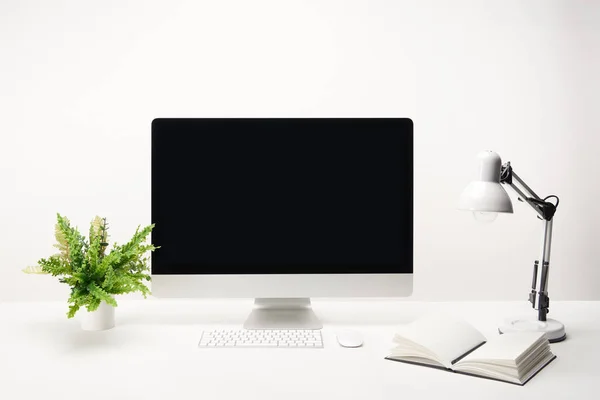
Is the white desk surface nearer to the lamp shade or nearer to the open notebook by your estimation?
the open notebook

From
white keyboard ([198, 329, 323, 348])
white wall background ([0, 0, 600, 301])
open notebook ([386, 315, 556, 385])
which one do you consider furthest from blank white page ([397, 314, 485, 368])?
white wall background ([0, 0, 600, 301])

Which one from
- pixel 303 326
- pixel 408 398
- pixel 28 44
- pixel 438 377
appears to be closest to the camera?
pixel 408 398

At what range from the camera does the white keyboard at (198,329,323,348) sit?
126 centimetres

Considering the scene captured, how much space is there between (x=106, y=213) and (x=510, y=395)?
1.73m

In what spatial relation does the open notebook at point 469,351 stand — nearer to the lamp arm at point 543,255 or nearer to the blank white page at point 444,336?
the blank white page at point 444,336

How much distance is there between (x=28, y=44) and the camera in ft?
7.02

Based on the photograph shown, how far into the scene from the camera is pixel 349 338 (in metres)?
1.30

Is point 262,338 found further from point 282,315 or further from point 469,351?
point 469,351

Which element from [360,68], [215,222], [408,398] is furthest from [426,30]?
[408,398]

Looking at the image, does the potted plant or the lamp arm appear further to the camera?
the lamp arm

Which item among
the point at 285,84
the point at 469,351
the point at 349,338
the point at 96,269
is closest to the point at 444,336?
the point at 469,351

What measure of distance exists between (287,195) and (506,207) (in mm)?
561

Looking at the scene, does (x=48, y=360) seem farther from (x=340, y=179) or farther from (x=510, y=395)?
(x=510, y=395)

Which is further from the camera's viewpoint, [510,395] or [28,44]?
[28,44]
